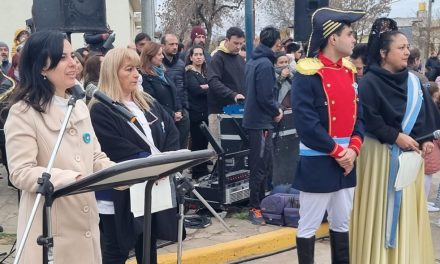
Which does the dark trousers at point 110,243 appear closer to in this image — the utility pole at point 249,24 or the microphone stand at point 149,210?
the microphone stand at point 149,210

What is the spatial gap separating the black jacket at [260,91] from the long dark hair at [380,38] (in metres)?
1.69

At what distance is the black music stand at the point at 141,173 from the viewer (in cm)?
240

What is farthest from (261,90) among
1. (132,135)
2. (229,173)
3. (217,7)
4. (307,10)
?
(217,7)

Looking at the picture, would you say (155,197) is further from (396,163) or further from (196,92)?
(196,92)

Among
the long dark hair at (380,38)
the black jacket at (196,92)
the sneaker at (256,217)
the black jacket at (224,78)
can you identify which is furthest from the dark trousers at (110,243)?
the black jacket at (196,92)

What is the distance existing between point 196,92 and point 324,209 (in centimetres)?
400

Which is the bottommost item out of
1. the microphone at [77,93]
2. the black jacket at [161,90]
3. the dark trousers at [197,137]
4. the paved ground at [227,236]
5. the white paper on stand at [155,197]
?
the paved ground at [227,236]

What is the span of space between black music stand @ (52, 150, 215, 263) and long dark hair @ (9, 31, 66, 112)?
595 millimetres

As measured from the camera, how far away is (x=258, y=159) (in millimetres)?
6465

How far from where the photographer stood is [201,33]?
10023 millimetres

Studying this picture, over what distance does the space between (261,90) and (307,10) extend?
6.14ft

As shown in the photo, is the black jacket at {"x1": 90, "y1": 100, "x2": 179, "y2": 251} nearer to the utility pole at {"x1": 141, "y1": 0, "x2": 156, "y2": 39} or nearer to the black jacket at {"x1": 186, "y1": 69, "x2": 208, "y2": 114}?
the black jacket at {"x1": 186, "y1": 69, "x2": 208, "y2": 114}

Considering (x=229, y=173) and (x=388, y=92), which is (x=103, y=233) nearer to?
(x=388, y=92)

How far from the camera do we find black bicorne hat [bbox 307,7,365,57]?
4.36 meters
